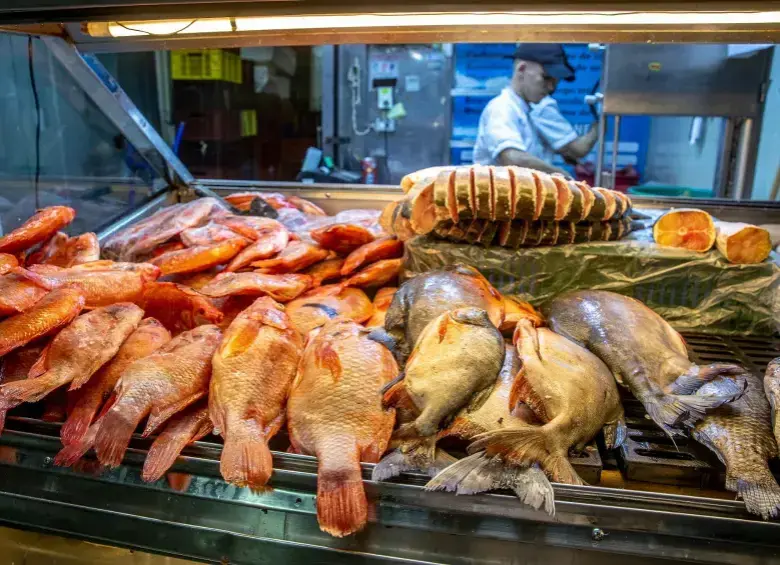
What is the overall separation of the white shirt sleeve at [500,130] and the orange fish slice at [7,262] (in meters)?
4.10

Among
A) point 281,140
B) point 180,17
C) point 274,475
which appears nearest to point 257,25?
point 180,17

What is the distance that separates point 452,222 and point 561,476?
4.01 feet

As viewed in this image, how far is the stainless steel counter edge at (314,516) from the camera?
1314mm

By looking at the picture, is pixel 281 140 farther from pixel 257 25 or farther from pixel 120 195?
pixel 257 25

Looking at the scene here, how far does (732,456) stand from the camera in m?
1.45

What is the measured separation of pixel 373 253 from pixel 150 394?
46.8 inches

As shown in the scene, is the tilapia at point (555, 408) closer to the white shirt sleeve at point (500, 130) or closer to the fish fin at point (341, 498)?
the fish fin at point (341, 498)

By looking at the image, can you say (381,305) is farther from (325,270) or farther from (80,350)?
(80,350)

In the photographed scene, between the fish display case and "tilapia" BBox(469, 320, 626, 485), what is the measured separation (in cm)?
6

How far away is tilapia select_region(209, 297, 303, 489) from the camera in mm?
1423

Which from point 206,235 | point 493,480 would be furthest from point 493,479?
point 206,235

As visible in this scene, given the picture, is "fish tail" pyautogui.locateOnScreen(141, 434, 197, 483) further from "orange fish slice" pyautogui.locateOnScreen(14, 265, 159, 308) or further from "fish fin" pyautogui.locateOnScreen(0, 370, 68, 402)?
"orange fish slice" pyautogui.locateOnScreen(14, 265, 159, 308)

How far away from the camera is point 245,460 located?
1419mm

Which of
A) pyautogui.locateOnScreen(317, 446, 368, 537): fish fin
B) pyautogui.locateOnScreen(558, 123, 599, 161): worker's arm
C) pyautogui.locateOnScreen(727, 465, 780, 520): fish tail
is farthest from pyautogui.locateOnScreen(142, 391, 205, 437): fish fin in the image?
pyautogui.locateOnScreen(558, 123, 599, 161): worker's arm
